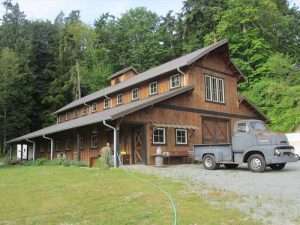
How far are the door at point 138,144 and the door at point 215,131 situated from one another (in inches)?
171

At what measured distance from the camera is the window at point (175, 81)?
20.7 m

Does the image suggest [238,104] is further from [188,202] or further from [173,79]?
[188,202]

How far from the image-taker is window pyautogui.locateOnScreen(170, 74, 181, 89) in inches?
815

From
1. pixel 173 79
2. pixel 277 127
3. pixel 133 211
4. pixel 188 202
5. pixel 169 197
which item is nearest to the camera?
pixel 133 211

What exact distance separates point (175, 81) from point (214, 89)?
3.02m

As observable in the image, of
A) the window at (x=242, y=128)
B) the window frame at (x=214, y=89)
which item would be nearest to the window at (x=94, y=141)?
the window frame at (x=214, y=89)

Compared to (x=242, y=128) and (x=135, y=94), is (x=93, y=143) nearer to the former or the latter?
(x=135, y=94)

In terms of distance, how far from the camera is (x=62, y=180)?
39.7 ft

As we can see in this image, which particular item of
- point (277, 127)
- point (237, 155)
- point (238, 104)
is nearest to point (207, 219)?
point (237, 155)

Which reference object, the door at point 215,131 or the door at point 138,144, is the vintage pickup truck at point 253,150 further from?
the door at point 215,131

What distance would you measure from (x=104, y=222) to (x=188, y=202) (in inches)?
91.8

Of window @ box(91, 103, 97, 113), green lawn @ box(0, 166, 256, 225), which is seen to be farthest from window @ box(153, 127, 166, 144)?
window @ box(91, 103, 97, 113)

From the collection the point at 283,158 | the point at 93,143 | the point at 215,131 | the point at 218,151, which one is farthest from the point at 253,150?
the point at 93,143

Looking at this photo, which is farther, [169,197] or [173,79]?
[173,79]
